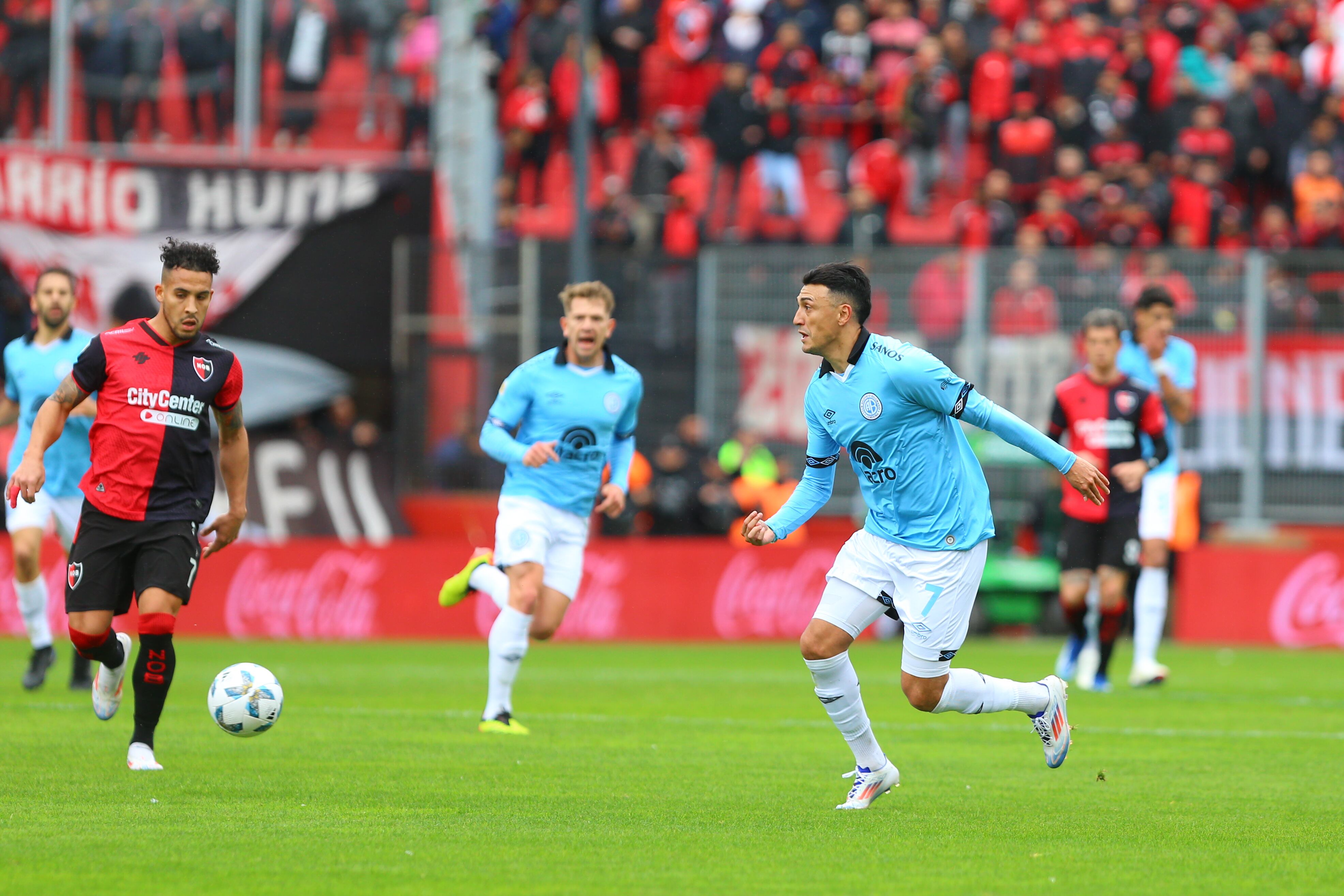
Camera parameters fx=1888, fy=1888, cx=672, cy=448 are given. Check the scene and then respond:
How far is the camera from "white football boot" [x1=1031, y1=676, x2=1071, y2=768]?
8.15m

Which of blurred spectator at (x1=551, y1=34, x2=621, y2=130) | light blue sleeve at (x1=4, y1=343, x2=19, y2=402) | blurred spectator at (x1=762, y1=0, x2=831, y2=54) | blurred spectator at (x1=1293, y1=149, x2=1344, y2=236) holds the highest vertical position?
blurred spectator at (x1=762, y1=0, x2=831, y2=54)

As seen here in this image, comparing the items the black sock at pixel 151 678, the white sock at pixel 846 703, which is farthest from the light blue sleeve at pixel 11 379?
the white sock at pixel 846 703

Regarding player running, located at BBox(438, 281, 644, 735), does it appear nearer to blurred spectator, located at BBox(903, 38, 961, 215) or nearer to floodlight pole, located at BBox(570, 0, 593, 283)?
floodlight pole, located at BBox(570, 0, 593, 283)

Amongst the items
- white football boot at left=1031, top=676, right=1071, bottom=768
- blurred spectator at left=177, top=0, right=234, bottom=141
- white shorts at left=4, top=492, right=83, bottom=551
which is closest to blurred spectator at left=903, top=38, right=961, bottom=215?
blurred spectator at left=177, top=0, right=234, bottom=141

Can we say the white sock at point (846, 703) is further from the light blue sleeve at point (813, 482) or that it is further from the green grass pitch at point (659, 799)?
the light blue sleeve at point (813, 482)

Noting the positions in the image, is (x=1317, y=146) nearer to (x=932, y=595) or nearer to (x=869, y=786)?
(x=932, y=595)

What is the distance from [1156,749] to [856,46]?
53.6 feet

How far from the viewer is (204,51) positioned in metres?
22.8

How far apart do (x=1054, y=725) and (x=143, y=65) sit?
17.7 metres

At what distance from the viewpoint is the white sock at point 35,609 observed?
12.3 m

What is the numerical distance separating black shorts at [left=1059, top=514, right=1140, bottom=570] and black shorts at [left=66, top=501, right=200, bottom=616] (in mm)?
7071

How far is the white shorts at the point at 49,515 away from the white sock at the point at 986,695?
6.52 meters

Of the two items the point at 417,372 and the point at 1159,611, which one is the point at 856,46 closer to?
the point at 417,372

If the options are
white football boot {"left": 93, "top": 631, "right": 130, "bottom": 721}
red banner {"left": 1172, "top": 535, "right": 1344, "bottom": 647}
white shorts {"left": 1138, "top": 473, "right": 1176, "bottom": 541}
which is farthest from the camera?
red banner {"left": 1172, "top": 535, "right": 1344, "bottom": 647}
